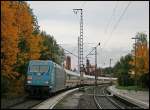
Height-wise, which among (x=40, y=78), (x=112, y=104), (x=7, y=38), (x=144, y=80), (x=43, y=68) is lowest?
(x=112, y=104)

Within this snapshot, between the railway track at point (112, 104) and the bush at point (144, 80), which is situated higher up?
the bush at point (144, 80)

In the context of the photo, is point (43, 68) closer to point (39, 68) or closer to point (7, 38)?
point (39, 68)

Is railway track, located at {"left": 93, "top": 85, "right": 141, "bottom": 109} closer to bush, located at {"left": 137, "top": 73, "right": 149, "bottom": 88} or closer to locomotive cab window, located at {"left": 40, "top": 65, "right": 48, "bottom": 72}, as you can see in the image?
locomotive cab window, located at {"left": 40, "top": 65, "right": 48, "bottom": 72}

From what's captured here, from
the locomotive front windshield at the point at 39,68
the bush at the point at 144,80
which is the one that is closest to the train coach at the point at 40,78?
the locomotive front windshield at the point at 39,68

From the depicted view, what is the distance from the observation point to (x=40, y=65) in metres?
43.7

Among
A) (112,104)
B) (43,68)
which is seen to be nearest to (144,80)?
(43,68)

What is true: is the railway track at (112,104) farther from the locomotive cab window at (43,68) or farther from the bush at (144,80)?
the bush at (144,80)

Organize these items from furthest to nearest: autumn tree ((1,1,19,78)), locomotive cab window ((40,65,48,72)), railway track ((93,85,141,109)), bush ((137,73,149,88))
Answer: bush ((137,73,149,88)), locomotive cab window ((40,65,48,72)), autumn tree ((1,1,19,78)), railway track ((93,85,141,109))

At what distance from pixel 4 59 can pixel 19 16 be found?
9.63 meters

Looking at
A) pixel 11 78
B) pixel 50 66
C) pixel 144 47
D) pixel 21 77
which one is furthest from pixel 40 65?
pixel 144 47

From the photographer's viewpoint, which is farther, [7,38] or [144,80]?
[144,80]

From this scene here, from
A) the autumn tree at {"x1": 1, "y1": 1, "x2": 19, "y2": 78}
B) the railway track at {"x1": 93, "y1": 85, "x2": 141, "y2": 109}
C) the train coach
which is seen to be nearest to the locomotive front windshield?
the train coach

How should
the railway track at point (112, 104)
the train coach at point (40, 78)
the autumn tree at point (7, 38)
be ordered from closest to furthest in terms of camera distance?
the railway track at point (112, 104)
the autumn tree at point (7, 38)
the train coach at point (40, 78)

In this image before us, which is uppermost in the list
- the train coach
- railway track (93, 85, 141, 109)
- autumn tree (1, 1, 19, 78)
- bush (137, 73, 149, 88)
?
autumn tree (1, 1, 19, 78)
